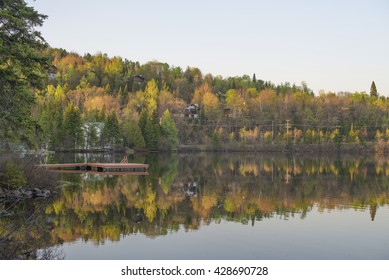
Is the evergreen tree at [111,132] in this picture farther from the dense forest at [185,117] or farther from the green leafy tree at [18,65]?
the green leafy tree at [18,65]

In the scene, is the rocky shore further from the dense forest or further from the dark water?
the dense forest

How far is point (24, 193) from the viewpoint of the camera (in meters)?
22.3

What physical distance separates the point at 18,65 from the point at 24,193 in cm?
732

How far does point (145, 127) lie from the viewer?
83.2 m

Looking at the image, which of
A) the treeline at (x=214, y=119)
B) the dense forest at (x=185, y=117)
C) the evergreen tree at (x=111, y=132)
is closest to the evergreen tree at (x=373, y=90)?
the dense forest at (x=185, y=117)

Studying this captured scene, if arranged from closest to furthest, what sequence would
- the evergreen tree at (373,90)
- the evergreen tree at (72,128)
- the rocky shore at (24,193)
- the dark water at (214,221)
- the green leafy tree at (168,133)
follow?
the dark water at (214,221) → the rocky shore at (24,193) → the evergreen tree at (72,128) → the green leafy tree at (168,133) → the evergreen tree at (373,90)

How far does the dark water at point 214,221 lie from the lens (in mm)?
14461

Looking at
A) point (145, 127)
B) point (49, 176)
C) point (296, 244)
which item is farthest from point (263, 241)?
point (145, 127)

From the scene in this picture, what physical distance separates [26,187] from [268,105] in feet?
283

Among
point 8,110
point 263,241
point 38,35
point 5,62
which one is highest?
point 38,35

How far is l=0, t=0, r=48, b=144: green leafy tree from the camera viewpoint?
683 inches

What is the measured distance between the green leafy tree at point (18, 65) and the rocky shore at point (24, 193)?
13.4ft

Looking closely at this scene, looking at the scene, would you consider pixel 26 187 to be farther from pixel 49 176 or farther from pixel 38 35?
pixel 38 35

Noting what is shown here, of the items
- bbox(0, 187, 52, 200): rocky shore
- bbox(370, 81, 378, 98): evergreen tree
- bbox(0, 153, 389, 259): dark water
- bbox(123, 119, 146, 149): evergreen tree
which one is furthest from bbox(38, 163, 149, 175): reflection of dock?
bbox(370, 81, 378, 98): evergreen tree
